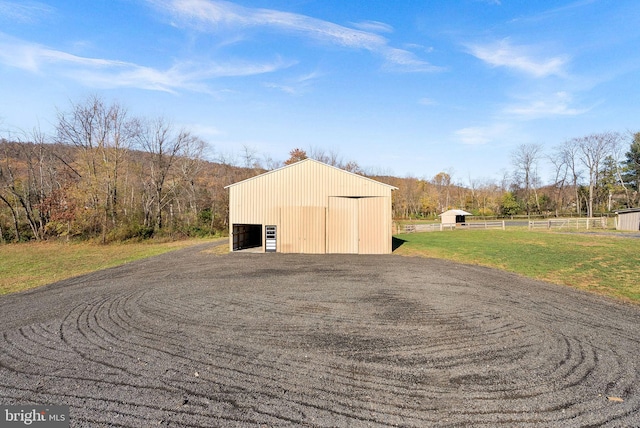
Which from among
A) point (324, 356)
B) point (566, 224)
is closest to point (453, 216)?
point (566, 224)

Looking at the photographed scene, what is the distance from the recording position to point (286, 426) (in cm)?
307

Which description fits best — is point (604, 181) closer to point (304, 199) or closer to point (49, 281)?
point (304, 199)

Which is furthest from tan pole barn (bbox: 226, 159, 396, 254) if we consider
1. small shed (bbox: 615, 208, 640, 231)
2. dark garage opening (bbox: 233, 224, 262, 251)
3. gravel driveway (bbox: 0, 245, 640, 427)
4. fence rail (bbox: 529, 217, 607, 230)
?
small shed (bbox: 615, 208, 640, 231)

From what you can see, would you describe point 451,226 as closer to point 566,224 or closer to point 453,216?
point 453,216

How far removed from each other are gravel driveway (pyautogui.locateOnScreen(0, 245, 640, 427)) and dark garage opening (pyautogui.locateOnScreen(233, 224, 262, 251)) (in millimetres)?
10186

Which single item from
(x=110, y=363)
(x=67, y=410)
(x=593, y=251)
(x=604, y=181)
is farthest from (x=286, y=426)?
(x=604, y=181)

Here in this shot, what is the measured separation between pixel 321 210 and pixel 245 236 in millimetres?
6342

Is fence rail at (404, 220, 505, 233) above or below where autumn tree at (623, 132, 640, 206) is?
below

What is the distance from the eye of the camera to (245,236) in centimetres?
2064

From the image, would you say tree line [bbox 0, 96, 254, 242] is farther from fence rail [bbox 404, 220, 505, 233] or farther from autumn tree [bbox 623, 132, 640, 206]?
autumn tree [bbox 623, 132, 640, 206]

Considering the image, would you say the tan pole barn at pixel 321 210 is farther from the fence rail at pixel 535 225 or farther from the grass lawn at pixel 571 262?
the fence rail at pixel 535 225

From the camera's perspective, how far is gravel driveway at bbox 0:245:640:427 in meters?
3.33

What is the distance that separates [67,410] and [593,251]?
65.5 feet

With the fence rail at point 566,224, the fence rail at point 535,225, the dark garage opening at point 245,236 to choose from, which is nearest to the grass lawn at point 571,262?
the dark garage opening at point 245,236
